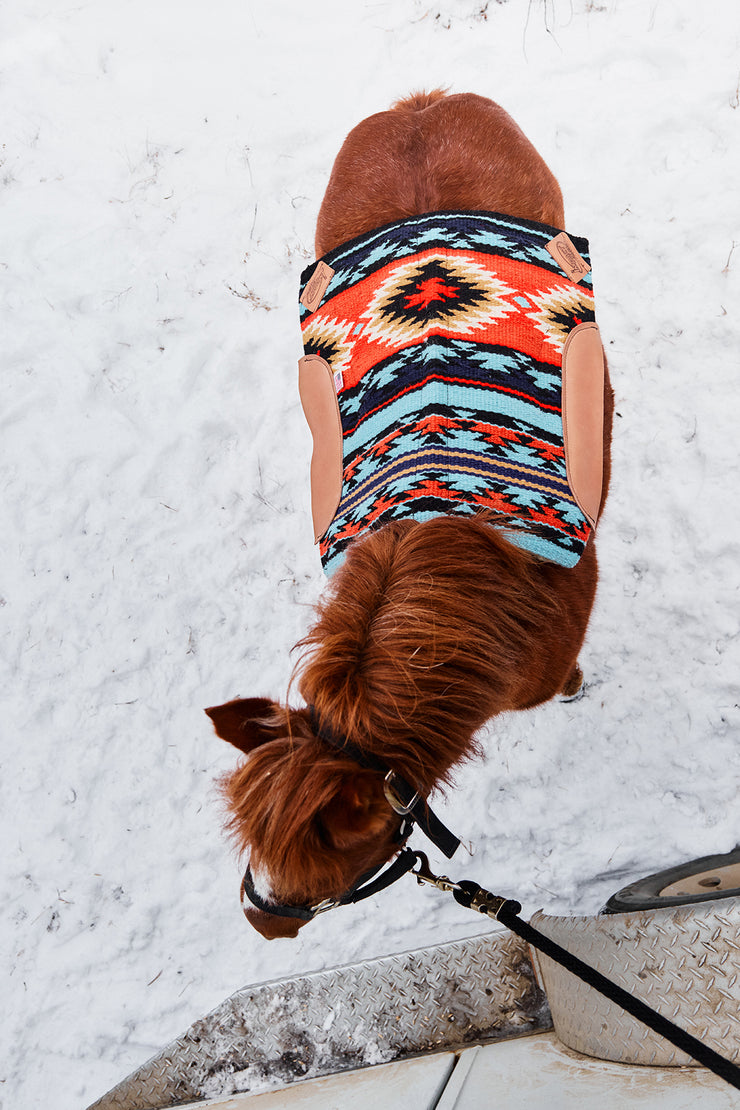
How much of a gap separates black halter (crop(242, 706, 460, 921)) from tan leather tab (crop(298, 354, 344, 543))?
0.74m

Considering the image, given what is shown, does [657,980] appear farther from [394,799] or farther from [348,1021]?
[394,799]

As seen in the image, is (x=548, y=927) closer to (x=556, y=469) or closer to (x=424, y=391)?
(x=556, y=469)

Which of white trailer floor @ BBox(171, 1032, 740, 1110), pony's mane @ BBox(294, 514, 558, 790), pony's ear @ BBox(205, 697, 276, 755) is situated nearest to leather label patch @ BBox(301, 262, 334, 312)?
pony's mane @ BBox(294, 514, 558, 790)

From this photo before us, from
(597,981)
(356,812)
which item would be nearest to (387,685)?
(356,812)

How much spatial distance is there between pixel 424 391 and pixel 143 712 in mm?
1999

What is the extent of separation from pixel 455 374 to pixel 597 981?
1.41 m

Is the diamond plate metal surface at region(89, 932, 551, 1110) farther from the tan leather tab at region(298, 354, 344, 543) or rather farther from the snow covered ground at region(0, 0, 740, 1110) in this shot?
the tan leather tab at region(298, 354, 344, 543)

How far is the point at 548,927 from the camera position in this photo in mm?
2193

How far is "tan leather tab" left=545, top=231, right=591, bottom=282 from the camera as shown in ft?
6.97

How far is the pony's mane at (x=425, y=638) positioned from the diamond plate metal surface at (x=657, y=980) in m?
0.84

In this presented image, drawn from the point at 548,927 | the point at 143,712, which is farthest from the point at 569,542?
the point at 143,712

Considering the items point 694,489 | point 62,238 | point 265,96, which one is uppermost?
point 265,96

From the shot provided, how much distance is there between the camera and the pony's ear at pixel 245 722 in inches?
61.4

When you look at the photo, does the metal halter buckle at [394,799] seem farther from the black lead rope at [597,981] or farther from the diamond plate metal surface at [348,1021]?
the diamond plate metal surface at [348,1021]
